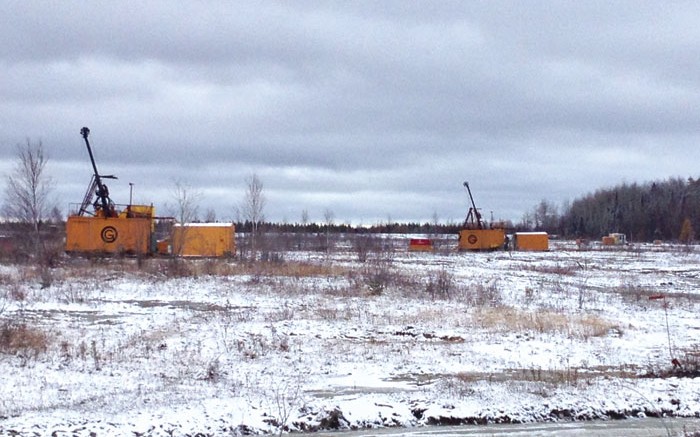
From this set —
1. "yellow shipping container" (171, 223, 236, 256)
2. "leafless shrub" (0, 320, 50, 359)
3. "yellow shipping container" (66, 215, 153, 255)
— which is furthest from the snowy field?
"yellow shipping container" (171, 223, 236, 256)

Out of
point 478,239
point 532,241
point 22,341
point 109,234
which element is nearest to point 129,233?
point 109,234

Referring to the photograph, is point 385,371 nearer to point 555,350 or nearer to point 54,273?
point 555,350

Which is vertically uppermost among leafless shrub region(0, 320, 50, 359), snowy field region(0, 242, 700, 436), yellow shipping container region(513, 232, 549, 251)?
yellow shipping container region(513, 232, 549, 251)

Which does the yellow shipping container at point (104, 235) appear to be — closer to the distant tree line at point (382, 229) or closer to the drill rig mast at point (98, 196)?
the drill rig mast at point (98, 196)

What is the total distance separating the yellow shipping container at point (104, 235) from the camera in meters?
41.3

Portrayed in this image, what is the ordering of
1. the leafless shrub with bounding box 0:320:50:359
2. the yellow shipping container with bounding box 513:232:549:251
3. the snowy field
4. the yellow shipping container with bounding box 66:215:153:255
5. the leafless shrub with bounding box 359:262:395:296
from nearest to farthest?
1. the snowy field
2. the leafless shrub with bounding box 0:320:50:359
3. the leafless shrub with bounding box 359:262:395:296
4. the yellow shipping container with bounding box 66:215:153:255
5. the yellow shipping container with bounding box 513:232:549:251

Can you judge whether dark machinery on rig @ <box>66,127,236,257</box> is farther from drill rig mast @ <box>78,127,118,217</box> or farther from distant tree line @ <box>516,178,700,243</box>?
distant tree line @ <box>516,178,700,243</box>

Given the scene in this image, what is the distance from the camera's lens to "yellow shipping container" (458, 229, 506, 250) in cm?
6912

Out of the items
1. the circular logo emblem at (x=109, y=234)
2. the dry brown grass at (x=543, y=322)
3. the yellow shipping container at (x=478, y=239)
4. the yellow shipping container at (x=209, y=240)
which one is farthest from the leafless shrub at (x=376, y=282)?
the yellow shipping container at (x=478, y=239)

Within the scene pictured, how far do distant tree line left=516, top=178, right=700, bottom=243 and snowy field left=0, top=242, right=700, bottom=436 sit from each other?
10442cm

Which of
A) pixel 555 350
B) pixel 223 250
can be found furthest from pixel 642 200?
pixel 555 350

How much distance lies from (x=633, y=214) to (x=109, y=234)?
379 ft

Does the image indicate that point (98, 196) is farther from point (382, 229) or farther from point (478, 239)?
point (382, 229)

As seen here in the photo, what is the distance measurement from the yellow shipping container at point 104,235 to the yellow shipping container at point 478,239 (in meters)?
35.8
